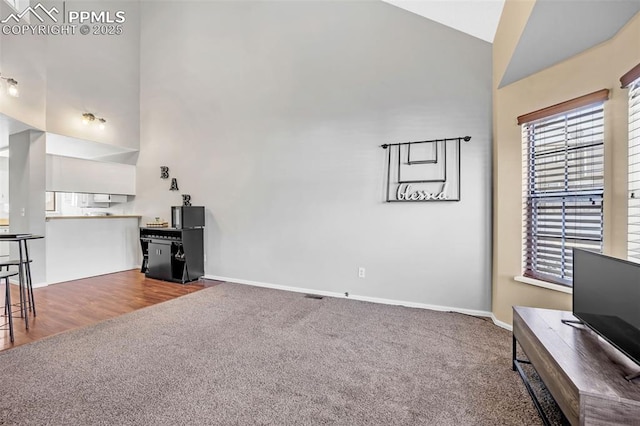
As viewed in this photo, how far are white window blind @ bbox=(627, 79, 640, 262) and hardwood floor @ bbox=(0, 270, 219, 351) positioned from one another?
447 cm

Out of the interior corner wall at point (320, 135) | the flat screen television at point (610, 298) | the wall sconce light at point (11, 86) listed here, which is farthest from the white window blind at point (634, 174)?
the wall sconce light at point (11, 86)

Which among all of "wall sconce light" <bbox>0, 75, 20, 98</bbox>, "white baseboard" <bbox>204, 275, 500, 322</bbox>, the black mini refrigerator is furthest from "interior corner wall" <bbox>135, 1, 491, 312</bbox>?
"wall sconce light" <bbox>0, 75, 20, 98</bbox>

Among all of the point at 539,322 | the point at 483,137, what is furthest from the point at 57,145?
the point at 539,322

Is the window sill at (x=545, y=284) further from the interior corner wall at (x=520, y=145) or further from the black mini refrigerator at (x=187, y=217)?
the black mini refrigerator at (x=187, y=217)

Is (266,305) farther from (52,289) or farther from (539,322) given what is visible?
(52,289)

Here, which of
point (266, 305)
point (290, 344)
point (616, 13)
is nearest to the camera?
point (616, 13)

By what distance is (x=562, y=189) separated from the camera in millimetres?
2373

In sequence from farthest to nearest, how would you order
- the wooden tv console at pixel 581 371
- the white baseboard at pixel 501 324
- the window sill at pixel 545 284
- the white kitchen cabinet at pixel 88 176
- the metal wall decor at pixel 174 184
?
the metal wall decor at pixel 174 184
the white kitchen cabinet at pixel 88 176
the white baseboard at pixel 501 324
the window sill at pixel 545 284
the wooden tv console at pixel 581 371

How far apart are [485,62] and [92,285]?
6.01 meters

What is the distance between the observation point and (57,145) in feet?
16.3

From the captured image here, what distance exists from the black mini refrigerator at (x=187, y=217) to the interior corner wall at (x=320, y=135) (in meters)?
0.15

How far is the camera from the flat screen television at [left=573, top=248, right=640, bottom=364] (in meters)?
1.29

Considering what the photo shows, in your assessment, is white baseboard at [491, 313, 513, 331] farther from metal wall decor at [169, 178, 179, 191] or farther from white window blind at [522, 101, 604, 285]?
metal wall decor at [169, 178, 179, 191]

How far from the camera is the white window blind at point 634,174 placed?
1.78 meters
